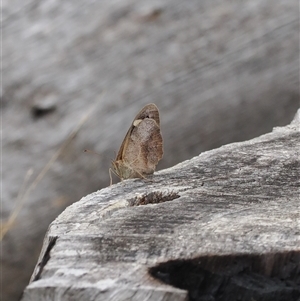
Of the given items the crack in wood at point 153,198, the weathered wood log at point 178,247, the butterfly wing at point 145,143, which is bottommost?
the weathered wood log at point 178,247

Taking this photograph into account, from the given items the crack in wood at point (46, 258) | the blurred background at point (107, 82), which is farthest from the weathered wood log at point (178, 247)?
the blurred background at point (107, 82)

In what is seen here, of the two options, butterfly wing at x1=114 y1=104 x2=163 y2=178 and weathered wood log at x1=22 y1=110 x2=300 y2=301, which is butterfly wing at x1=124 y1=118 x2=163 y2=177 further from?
weathered wood log at x1=22 y1=110 x2=300 y2=301

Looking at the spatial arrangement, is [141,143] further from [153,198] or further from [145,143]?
[153,198]

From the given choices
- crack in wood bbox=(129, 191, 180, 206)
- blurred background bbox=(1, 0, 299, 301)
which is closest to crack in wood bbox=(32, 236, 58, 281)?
crack in wood bbox=(129, 191, 180, 206)

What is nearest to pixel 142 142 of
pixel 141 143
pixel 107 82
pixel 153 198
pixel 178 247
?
pixel 141 143

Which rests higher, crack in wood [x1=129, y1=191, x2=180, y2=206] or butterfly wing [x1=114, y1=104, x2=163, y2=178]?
butterfly wing [x1=114, y1=104, x2=163, y2=178]

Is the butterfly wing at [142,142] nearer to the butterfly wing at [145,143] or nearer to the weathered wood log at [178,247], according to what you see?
the butterfly wing at [145,143]

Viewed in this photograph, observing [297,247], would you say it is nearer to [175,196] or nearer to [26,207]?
[175,196]

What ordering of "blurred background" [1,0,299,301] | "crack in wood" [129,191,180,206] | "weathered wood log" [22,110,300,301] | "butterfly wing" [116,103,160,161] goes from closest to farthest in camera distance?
"weathered wood log" [22,110,300,301]
"crack in wood" [129,191,180,206]
"butterfly wing" [116,103,160,161]
"blurred background" [1,0,299,301]
